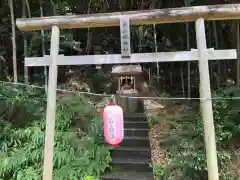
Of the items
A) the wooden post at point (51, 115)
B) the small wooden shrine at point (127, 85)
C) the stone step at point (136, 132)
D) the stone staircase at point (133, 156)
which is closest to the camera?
the wooden post at point (51, 115)

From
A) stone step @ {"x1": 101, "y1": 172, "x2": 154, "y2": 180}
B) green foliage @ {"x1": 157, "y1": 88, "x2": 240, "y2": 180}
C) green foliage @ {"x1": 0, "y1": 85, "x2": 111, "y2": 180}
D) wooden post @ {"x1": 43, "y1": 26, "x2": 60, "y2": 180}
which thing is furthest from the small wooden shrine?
wooden post @ {"x1": 43, "y1": 26, "x2": 60, "y2": 180}

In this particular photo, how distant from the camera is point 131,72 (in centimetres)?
673

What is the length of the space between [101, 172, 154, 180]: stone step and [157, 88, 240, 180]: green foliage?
288 millimetres

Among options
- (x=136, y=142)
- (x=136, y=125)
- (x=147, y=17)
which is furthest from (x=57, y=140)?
(x=147, y=17)

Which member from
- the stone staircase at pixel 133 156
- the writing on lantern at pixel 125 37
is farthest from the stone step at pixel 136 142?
the writing on lantern at pixel 125 37

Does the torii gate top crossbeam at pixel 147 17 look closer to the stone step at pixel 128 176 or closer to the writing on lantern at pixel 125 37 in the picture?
the writing on lantern at pixel 125 37

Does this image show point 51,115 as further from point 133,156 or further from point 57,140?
point 133,156

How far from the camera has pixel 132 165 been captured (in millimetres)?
4766

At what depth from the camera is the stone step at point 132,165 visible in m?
4.73

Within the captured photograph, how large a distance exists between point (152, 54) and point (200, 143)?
6.00ft

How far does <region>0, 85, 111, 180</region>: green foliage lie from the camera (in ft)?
14.7

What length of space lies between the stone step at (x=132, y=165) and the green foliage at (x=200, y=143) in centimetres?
40

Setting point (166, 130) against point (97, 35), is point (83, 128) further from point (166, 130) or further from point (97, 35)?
point (97, 35)

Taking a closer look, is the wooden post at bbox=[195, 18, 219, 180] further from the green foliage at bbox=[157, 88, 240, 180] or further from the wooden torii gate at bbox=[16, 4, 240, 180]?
the green foliage at bbox=[157, 88, 240, 180]
